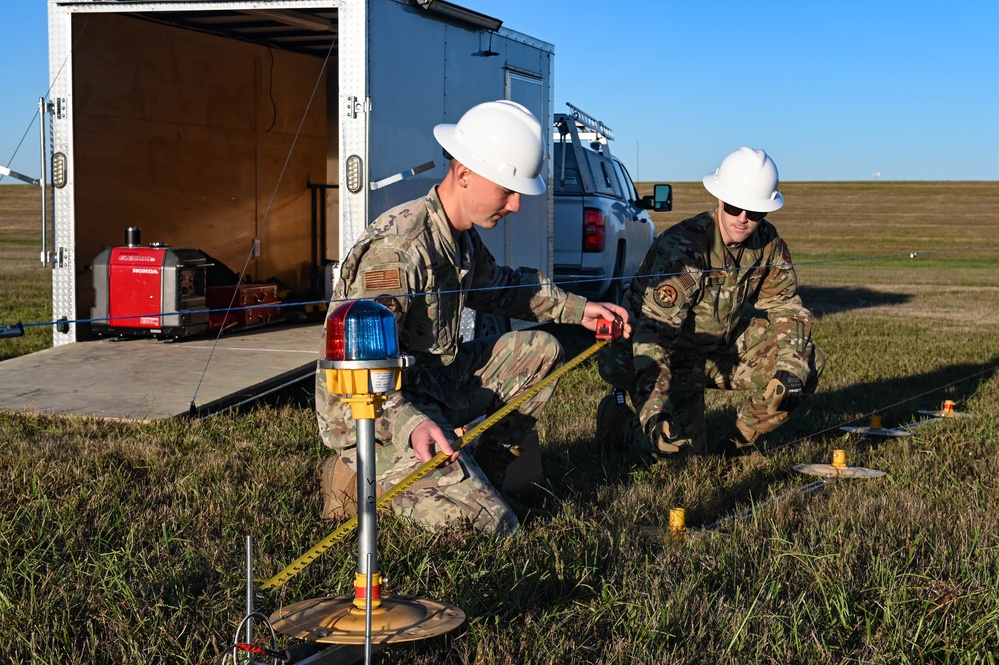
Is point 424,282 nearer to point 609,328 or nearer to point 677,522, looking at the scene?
point 609,328

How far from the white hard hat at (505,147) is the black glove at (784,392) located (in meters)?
2.42

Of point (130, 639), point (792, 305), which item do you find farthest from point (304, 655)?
A: point (792, 305)

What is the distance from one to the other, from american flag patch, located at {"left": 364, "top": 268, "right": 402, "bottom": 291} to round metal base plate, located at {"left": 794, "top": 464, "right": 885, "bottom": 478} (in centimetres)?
241

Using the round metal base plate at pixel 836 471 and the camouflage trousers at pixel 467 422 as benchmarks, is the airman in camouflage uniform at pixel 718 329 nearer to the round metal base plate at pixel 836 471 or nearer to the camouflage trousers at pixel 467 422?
the round metal base plate at pixel 836 471

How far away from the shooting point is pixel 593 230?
40.8 ft

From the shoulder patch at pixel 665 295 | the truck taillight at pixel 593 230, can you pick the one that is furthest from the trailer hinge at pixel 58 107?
the truck taillight at pixel 593 230

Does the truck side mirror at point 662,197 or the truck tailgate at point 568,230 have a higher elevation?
the truck side mirror at point 662,197

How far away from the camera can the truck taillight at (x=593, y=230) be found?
489 inches

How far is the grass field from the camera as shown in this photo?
10.4 ft

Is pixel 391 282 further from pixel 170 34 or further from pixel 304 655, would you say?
pixel 170 34

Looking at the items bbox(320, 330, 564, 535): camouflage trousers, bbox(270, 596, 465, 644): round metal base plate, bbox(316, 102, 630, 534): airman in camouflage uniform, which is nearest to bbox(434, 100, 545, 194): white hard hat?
bbox(316, 102, 630, 534): airman in camouflage uniform

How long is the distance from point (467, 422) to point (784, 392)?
1.96 metres

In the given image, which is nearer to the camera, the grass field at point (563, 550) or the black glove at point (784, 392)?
the grass field at point (563, 550)

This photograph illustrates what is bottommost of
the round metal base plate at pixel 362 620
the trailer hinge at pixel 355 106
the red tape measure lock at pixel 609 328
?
the round metal base plate at pixel 362 620
